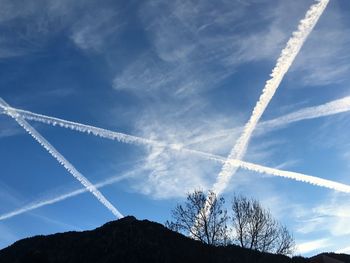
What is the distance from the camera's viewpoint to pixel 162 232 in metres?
67.9

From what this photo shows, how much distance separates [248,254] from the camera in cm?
6738

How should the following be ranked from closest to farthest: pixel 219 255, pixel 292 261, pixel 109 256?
pixel 109 256 < pixel 219 255 < pixel 292 261

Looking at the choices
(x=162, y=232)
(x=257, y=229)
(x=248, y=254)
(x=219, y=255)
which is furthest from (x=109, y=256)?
(x=257, y=229)

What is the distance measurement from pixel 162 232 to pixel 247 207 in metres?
15.2

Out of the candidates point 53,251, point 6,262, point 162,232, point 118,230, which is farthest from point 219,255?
point 6,262

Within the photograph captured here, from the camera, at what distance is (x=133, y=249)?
61.4 meters

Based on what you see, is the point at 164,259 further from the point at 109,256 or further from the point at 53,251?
the point at 53,251

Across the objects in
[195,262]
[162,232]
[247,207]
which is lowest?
[195,262]

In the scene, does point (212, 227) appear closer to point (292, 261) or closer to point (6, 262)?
point (292, 261)

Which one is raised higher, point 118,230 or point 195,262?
point 118,230

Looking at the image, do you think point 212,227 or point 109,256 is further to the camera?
point 212,227

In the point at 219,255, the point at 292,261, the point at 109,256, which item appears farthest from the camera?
the point at 292,261

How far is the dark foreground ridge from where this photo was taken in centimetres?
6128

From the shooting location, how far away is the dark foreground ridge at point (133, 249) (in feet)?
201
